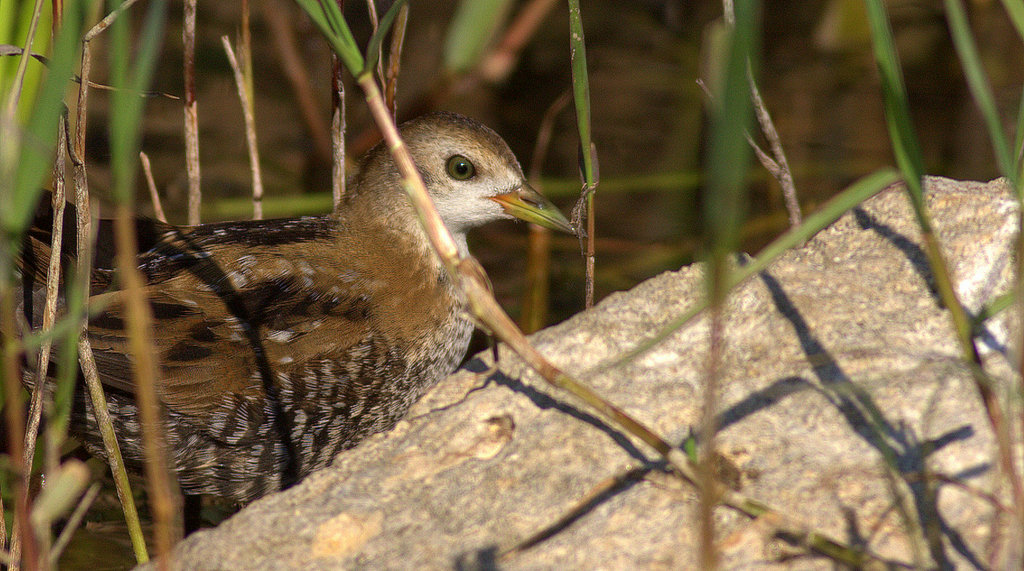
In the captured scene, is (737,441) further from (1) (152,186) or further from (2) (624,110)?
(2) (624,110)

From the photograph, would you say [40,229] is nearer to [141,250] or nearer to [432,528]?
[141,250]

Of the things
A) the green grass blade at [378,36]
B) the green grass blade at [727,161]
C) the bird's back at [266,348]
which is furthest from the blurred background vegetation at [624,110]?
the green grass blade at [727,161]

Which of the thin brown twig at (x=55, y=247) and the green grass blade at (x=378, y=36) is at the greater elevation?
the green grass blade at (x=378, y=36)

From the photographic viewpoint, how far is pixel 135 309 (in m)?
1.53

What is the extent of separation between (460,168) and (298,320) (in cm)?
75

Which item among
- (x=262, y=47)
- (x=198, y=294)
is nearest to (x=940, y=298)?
(x=198, y=294)

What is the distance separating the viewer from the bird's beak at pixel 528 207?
3385 mm

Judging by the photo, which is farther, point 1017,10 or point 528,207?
point 528,207

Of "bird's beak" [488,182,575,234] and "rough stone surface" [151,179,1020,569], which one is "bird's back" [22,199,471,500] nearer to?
"bird's beak" [488,182,575,234]

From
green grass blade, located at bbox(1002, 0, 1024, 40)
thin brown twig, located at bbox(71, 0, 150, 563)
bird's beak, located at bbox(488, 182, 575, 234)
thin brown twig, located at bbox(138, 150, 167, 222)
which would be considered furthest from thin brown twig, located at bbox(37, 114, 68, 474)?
green grass blade, located at bbox(1002, 0, 1024, 40)

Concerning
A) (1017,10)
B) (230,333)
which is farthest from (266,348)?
(1017,10)

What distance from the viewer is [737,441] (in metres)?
1.82

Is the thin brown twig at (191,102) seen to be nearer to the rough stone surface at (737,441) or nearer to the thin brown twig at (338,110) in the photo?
the thin brown twig at (338,110)

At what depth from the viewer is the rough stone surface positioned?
166cm
